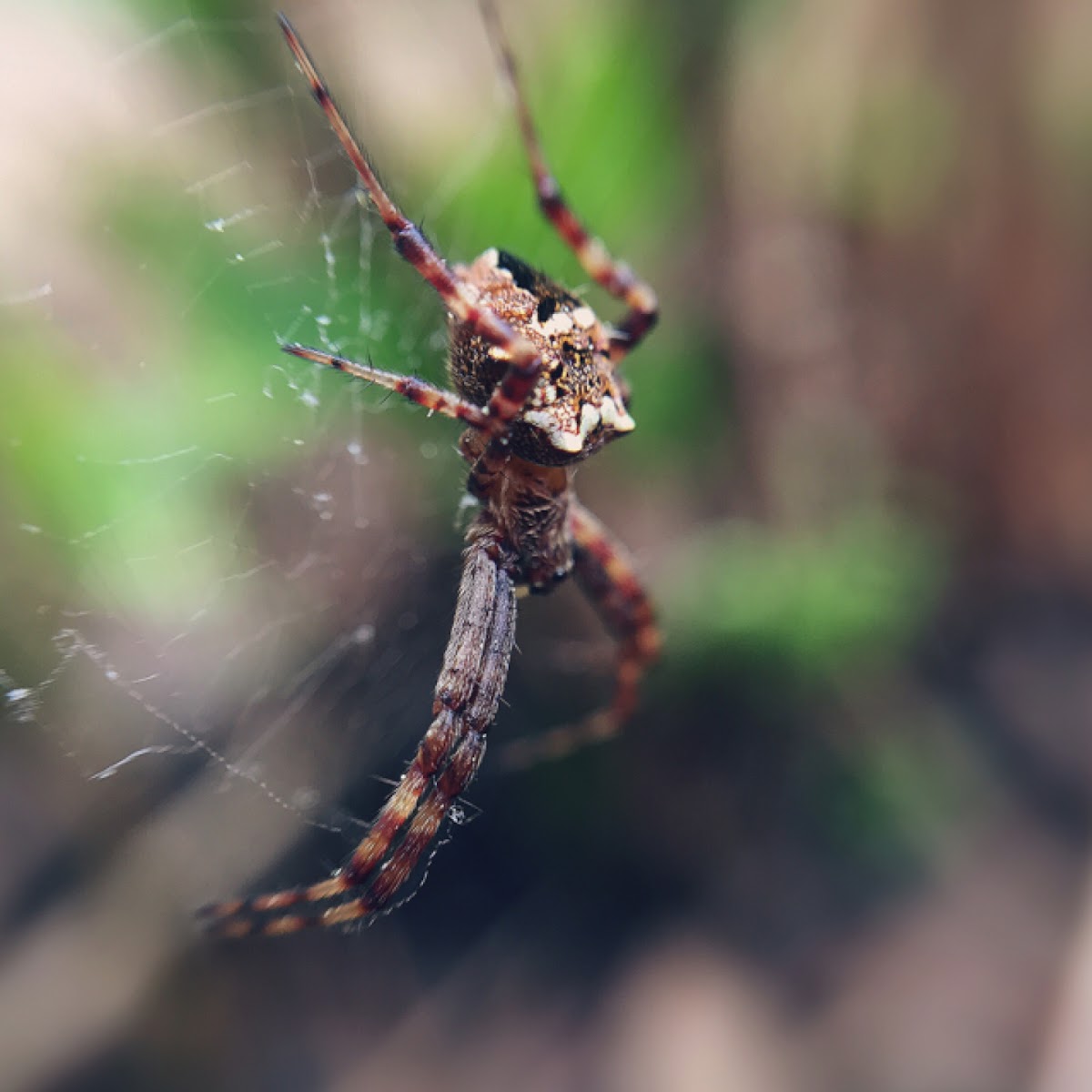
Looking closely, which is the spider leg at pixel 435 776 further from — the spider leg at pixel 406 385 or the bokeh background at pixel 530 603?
the spider leg at pixel 406 385

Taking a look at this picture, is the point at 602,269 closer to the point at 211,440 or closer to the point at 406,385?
the point at 406,385

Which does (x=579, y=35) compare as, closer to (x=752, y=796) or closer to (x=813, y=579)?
(x=813, y=579)

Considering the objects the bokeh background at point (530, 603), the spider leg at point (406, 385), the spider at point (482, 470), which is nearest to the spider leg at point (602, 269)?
the spider at point (482, 470)

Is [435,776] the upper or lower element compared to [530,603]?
lower

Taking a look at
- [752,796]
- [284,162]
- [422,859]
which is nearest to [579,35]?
[284,162]

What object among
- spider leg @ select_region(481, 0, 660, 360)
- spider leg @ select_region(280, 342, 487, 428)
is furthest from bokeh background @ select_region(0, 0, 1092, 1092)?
spider leg @ select_region(280, 342, 487, 428)

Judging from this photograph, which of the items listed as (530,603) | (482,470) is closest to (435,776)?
(482,470)

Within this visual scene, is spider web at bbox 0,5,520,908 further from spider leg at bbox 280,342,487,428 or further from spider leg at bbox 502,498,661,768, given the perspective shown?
spider leg at bbox 280,342,487,428
